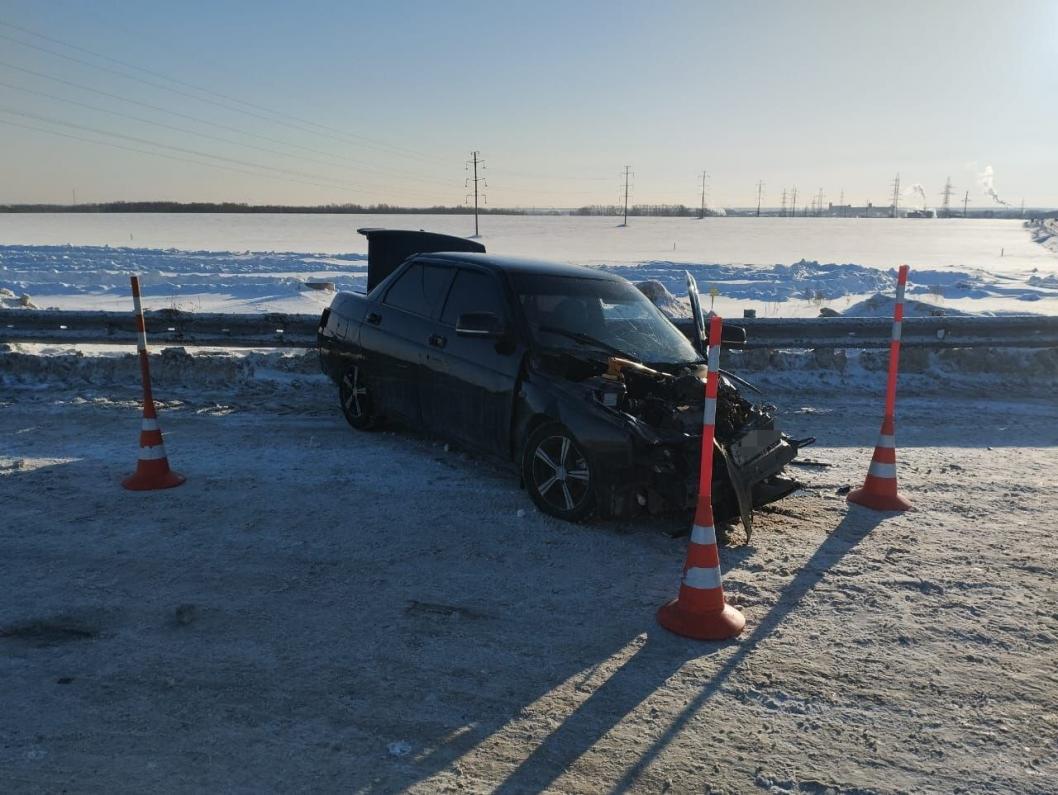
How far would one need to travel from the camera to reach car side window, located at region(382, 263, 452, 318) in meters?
6.27

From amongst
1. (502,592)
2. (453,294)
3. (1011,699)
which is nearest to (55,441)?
(453,294)

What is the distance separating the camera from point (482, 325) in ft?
17.4

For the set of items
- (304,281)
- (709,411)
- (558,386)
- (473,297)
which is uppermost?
(473,297)

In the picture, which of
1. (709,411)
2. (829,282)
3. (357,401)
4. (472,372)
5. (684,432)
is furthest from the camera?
(829,282)

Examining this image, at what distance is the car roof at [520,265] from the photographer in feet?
19.5

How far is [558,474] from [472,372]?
1160mm

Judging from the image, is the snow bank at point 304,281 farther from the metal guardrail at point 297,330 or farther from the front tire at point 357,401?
the front tire at point 357,401

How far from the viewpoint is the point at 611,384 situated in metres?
4.83

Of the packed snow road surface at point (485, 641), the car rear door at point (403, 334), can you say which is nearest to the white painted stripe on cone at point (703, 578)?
the packed snow road surface at point (485, 641)

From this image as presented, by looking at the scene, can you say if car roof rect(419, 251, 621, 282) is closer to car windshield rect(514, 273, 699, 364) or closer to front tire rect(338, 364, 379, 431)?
car windshield rect(514, 273, 699, 364)

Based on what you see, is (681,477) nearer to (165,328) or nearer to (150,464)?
(150,464)

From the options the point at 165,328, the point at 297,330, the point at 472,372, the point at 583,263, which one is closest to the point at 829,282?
the point at 583,263

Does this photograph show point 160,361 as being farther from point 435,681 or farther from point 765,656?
point 765,656

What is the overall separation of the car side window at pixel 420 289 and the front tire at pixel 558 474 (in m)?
1.76
